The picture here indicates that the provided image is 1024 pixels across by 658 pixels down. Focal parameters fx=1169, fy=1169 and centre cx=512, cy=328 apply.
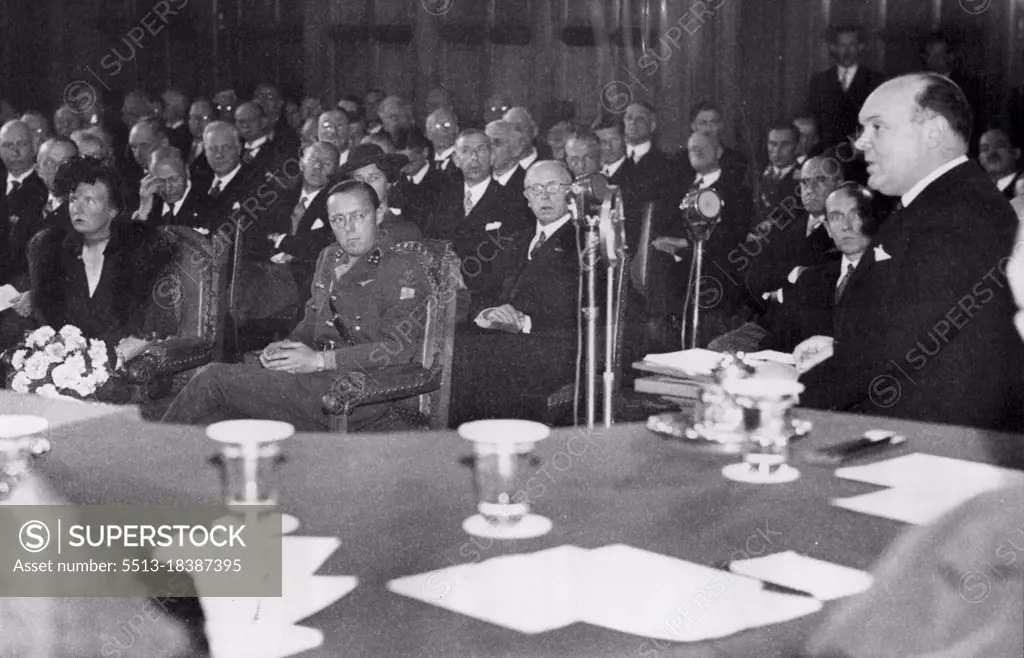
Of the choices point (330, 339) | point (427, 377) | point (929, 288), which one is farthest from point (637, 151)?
point (929, 288)

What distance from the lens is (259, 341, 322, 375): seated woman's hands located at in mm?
3521

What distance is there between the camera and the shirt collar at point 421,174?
6523 mm

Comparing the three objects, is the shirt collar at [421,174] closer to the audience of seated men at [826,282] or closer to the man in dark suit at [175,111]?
the man in dark suit at [175,111]

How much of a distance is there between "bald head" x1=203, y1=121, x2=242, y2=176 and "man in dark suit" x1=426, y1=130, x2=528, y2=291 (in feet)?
4.25

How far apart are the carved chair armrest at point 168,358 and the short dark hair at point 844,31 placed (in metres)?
4.23

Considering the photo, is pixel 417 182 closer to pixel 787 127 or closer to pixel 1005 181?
pixel 787 127

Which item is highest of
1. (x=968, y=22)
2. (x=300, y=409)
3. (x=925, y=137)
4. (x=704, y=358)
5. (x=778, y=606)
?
(x=968, y=22)

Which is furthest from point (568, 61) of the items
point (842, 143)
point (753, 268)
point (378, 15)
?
point (753, 268)

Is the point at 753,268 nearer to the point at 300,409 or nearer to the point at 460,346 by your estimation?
the point at 460,346

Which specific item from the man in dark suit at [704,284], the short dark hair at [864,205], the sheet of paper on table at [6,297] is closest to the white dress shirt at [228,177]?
the sheet of paper on table at [6,297]

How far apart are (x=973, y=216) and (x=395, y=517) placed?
4.42 ft

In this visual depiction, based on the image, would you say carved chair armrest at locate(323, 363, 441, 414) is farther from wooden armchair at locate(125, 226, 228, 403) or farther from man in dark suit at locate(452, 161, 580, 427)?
man in dark suit at locate(452, 161, 580, 427)

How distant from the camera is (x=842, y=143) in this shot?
601 centimetres

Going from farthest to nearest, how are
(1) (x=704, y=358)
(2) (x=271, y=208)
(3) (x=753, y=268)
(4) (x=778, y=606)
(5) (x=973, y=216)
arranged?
(2) (x=271, y=208), (3) (x=753, y=268), (5) (x=973, y=216), (1) (x=704, y=358), (4) (x=778, y=606)
